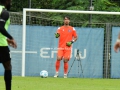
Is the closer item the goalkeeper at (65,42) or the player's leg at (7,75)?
the player's leg at (7,75)

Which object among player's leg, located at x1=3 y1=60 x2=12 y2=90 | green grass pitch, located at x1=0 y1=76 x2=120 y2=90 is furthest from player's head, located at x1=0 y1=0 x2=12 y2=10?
green grass pitch, located at x1=0 y1=76 x2=120 y2=90

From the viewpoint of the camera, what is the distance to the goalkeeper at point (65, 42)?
68.9ft

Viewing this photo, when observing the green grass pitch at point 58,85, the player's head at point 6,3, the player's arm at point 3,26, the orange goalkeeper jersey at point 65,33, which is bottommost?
the green grass pitch at point 58,85

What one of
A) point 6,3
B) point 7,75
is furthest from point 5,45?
point 6,3

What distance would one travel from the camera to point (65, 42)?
21.2 m

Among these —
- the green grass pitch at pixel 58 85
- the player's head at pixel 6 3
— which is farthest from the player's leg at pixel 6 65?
the green grass pitch at pixel 58 85

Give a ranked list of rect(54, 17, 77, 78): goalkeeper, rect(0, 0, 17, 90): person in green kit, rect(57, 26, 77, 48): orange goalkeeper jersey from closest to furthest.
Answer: rect(0, 0, 17, 90): person in green kit
rect(54, 17, 77, 78): goalkeeper
rect(57, 26, 77, 48): orange goalkeeper jersey

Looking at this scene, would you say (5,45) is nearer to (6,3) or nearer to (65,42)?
(6,3)

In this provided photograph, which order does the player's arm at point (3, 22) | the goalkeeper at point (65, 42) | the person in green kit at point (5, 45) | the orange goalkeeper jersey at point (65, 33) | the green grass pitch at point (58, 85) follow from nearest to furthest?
the player's arm at point (3, 22), the person in green kit at point (5, 45), the green grass pitch at point (58, 85), the goalkeeper at point (65, 42), the orange goalkeeper jersey at point (65, 33)

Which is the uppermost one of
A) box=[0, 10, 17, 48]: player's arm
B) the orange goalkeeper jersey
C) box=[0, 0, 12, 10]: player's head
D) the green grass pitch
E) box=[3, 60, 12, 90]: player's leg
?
box=[0, 0, 12, 10]: player's head

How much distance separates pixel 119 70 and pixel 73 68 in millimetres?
1931

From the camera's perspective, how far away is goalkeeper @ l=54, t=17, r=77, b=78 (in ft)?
68.9

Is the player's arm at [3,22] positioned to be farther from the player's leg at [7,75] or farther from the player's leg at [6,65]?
the player's leg at [7,75]

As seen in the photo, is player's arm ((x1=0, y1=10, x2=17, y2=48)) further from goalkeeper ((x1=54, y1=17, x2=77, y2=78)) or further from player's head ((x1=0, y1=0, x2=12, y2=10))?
goalkeeper ((x1=54, y1=17, x2=77, y2=78))
